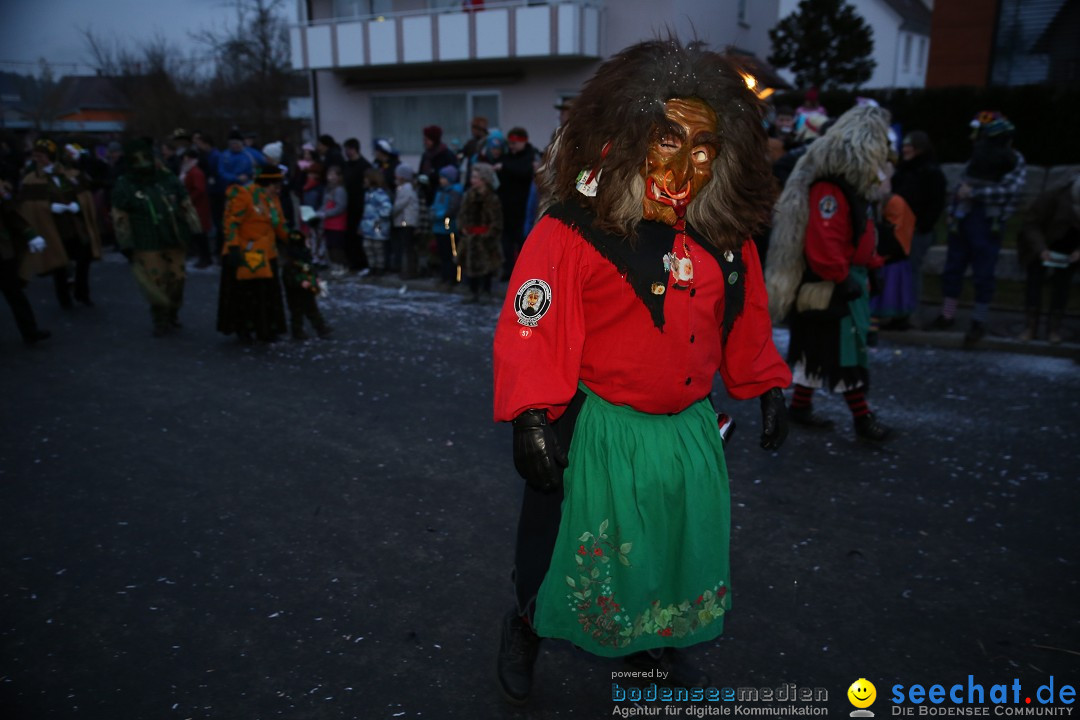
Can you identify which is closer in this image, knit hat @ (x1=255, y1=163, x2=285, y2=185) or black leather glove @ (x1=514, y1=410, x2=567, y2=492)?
black leather glove @ (x1=514, y1=410, x2=567, y2=492)

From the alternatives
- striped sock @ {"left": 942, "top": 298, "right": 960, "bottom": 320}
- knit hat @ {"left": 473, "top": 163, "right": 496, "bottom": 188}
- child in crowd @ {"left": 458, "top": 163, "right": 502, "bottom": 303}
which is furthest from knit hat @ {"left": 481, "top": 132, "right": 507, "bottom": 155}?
striped sock @ {"left": 942, "top": 298, "right": 960, "bottom": 320}

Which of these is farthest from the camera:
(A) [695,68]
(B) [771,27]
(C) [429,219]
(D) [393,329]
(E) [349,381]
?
(B) [771,27]


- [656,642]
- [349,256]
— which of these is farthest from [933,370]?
[349,256]

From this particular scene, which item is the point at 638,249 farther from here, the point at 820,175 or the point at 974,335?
the point at 974,335

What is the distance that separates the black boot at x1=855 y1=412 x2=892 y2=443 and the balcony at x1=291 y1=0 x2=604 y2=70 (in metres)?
15.3

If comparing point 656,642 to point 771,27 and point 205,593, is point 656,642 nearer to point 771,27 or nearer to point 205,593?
point 205,593

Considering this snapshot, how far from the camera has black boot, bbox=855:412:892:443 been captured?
213 inches

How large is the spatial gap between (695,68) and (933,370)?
5816mm

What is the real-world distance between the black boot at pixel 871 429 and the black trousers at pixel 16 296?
767cm

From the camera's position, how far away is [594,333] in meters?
2.57

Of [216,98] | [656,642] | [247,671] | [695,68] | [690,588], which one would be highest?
[216,98]

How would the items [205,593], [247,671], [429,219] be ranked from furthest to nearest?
[429,219], [205,593], [247,671]

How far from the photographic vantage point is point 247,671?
3061 mm

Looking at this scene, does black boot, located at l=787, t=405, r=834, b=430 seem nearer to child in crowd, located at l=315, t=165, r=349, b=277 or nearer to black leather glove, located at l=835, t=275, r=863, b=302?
black leather glove, located at l=835, t=275, r=863, b=302
